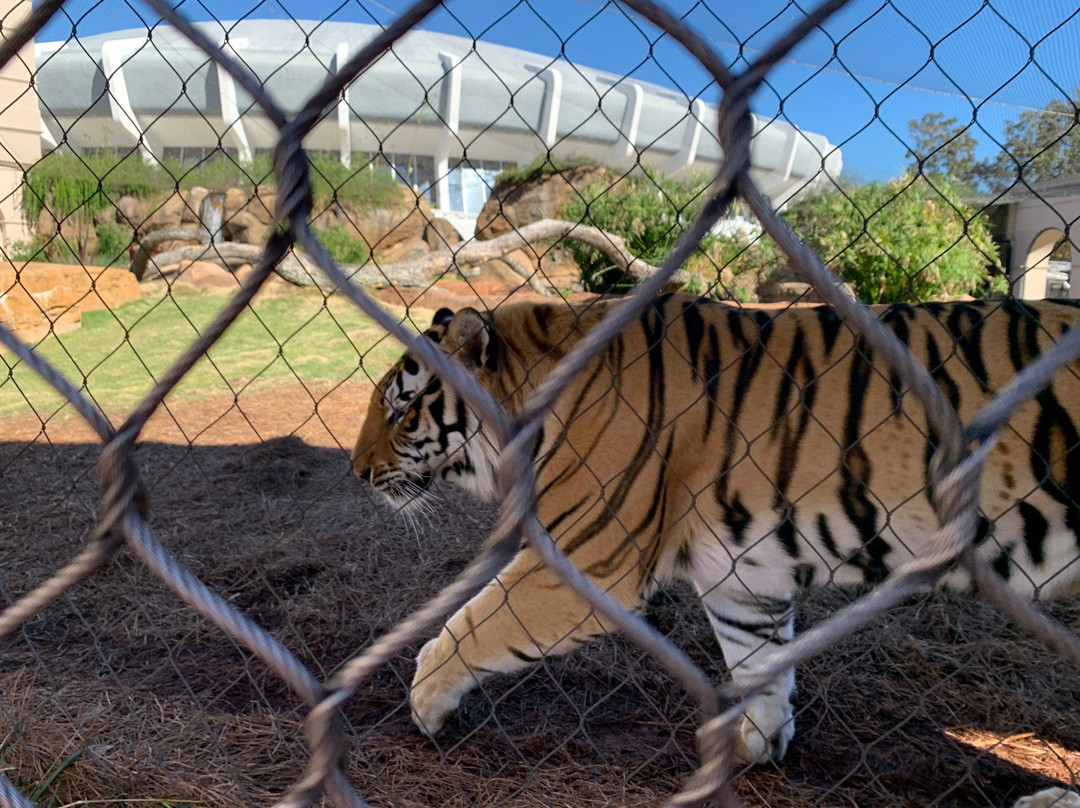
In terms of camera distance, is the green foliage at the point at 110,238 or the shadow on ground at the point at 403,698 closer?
the shadow on ground at the point at 403,698

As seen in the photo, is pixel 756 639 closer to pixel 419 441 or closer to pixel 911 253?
pixel 419 441

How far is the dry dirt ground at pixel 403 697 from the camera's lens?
1995 millimetres

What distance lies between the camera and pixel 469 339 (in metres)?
2.39

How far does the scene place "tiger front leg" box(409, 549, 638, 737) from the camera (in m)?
2.09

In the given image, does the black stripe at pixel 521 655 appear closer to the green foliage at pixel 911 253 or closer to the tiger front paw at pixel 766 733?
the tiger front paw at pixel 766 733

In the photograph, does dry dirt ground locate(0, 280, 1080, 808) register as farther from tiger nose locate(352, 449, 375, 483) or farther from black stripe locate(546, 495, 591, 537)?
black stripe locate(546, 495, 591, 537)

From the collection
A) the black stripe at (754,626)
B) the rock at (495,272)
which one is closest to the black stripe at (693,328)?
the black stripe at (754,626)

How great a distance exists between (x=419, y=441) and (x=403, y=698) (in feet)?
2.66

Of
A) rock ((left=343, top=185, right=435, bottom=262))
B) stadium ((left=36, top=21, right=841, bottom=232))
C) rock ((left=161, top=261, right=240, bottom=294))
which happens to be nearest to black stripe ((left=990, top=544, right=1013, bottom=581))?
rock ((left=161, top=261, right=240, bottom=294))

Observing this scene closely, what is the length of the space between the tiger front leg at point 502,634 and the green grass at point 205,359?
3466 mm

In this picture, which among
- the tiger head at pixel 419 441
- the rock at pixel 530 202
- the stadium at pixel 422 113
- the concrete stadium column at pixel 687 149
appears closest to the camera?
the tiger head at pixel 419 441

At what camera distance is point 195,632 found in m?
2.82

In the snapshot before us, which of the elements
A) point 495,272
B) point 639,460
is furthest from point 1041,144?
point 495,272

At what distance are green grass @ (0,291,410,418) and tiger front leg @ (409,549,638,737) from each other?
3466mm
